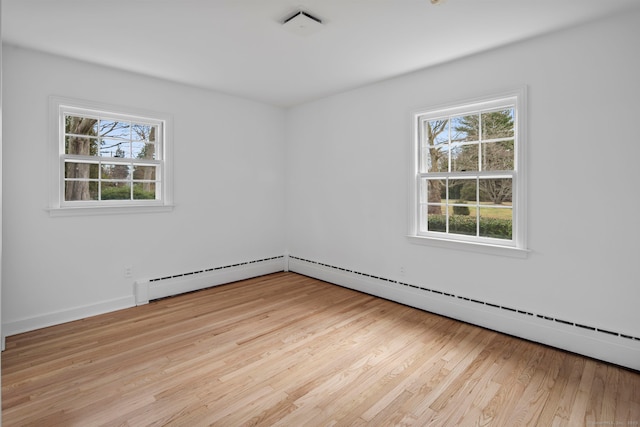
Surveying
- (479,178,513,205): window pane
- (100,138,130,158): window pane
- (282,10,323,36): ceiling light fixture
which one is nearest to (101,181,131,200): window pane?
(100,138,130,158): window pane

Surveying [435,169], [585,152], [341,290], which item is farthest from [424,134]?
[341,290]

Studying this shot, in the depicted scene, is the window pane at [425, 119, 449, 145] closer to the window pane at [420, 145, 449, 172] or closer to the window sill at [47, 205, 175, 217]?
the window pane at [420, 145, 449, 172]

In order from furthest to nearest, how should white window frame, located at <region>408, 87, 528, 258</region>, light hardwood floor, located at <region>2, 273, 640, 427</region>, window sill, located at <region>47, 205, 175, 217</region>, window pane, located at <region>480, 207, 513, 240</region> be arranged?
window sill, located at <region>47, 205, 175, 217</region>
window pane, located at <region>480, 207, 513, 240</region>
white window frame, located at <region>408, 87, 528, 258</region>
light hardwood floor, located at <region>2, 273, 640, 427</region>

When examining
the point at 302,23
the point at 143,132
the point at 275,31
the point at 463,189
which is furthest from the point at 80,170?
the point at 463,189

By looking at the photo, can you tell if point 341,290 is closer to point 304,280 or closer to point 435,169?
point 304,280

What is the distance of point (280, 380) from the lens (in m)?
2.52

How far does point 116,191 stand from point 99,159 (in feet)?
1.28

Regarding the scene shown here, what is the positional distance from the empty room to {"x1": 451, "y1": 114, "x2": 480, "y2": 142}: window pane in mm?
16

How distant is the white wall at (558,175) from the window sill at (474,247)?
0.05 metres

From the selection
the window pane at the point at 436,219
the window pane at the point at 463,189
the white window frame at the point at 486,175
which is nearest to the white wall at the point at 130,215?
the white window frame at the point at 486,175

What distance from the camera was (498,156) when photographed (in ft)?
11.1

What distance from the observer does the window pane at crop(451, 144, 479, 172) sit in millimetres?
3574

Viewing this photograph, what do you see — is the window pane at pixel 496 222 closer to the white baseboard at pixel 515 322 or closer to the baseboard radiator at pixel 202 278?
the white baseboard at pixel 515 322

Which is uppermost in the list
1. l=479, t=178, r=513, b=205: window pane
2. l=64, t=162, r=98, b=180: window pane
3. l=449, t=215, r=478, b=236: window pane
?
l=64, t=162, r=98, b=180: window pane
